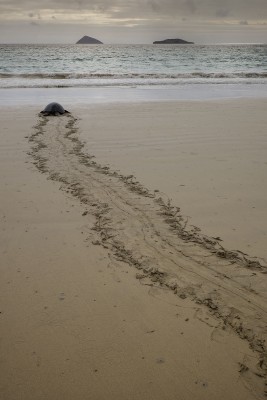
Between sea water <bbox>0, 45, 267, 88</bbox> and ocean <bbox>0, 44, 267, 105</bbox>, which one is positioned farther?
sea water <bbox>0, 45, 267, 88</bbox>

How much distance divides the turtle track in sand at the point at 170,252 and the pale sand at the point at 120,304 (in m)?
0.01

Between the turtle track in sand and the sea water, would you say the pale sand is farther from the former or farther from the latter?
the sea water

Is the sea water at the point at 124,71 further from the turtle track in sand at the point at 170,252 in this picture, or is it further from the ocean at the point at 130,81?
the turtle track in sand at the point at 170,252

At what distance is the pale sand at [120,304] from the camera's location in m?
1.91

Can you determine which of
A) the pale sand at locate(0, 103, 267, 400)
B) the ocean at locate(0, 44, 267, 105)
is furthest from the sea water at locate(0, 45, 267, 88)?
the pale sand at locate(0, 103, 267, 400)

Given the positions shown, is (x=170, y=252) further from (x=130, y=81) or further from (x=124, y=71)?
(x=124, y=71)

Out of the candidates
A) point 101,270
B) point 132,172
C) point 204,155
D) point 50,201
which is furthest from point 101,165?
point 101,270

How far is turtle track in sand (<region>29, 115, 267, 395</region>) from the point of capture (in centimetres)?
238

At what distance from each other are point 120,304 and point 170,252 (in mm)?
807

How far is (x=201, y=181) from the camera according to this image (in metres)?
4.55

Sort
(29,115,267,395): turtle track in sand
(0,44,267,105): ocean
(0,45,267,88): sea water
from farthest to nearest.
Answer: (0,45,267,88): sea water
(0,44,267,105): ocean
(29,115,267,395): turtle track in sand

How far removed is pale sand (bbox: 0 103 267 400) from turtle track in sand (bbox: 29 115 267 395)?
0.04 ft

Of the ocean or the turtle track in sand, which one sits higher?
the ocean

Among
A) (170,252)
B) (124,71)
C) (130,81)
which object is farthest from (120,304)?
(124,71)
